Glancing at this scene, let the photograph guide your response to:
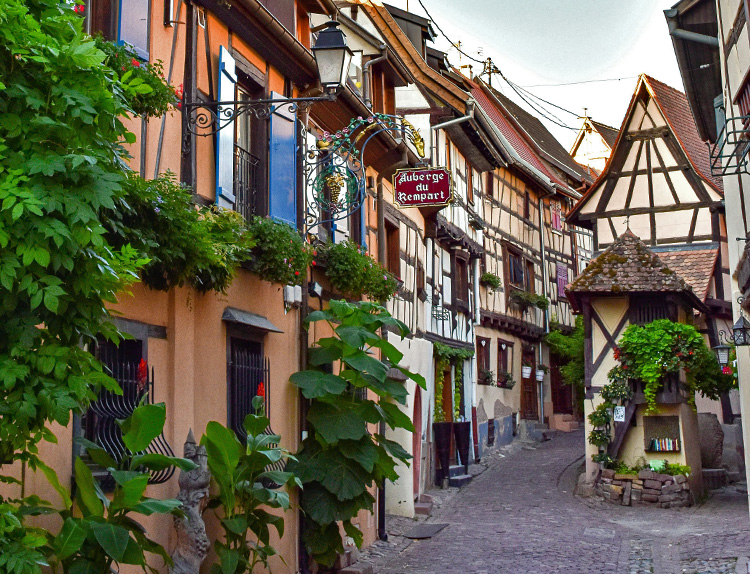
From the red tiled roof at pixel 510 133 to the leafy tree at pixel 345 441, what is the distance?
19472 mm

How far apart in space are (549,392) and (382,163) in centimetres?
1610

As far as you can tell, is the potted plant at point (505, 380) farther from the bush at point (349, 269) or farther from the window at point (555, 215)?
the bush at point (349, 269)

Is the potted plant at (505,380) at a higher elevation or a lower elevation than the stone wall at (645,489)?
higher

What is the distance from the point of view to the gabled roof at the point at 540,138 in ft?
105

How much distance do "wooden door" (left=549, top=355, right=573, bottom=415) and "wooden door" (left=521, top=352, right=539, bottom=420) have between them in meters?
1.23

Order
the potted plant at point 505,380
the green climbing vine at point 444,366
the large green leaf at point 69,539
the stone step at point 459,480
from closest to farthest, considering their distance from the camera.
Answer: the large green leaf at point 69,539, the stone step at point 459,480, the green climbing vine at point 444,366, the potted plant at point 505,380

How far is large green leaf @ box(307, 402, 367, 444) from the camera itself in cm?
946

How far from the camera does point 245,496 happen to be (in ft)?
26.0

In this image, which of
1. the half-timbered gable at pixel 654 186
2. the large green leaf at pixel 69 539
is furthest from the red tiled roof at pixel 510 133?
the large green leaf at pixel 69 539

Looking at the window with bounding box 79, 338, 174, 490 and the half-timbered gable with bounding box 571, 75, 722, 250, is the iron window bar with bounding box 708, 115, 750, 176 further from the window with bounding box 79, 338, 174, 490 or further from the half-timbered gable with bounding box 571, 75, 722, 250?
the half-timbered gable with bounding box 571, 75, 722, 250

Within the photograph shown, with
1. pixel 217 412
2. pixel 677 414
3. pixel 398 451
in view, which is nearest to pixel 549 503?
pixel 677 414

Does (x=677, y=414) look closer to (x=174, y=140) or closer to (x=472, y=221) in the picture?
(x=472, y=221)

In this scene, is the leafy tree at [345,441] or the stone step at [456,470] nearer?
the leafy tree at [345,441]

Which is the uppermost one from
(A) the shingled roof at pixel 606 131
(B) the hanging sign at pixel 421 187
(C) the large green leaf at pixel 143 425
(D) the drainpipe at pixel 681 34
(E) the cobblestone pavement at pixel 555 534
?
(A) the shingled roof at pixel 606 131
